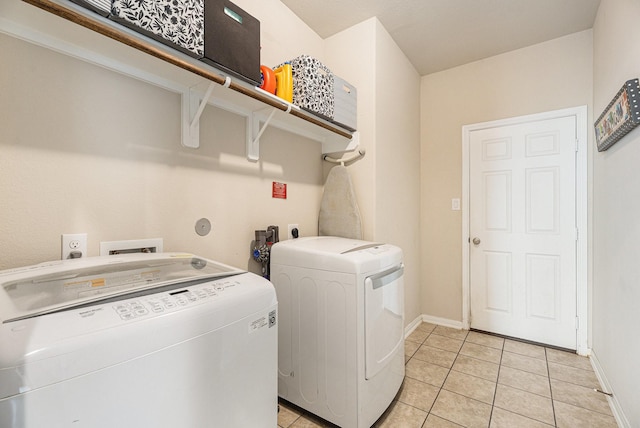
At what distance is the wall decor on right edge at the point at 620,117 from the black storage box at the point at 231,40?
1.84m

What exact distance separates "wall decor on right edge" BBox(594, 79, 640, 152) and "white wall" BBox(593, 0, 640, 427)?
5 cm

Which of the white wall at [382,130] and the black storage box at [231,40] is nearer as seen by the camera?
the black storage box at [231,40]

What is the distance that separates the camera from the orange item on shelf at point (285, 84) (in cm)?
166

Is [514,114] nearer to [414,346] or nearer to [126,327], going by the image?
[414,346]

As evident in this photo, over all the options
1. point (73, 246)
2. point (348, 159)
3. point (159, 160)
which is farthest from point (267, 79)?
point (73, 246)

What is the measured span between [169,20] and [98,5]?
0.22 metres

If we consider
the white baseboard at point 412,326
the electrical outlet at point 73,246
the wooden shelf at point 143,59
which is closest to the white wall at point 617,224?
the white baseboard at point 412,326

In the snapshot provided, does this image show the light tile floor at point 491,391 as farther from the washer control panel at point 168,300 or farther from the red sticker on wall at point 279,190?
the red sticker on wall at point 279,190

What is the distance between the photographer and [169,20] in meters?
1.05

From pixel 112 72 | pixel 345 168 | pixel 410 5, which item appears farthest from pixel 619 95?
pixel 112 72

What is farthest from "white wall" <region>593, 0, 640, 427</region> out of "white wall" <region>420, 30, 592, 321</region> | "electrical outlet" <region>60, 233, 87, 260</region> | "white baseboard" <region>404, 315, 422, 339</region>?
"electrical outlet" <region>60, 233, 87, 260</region>

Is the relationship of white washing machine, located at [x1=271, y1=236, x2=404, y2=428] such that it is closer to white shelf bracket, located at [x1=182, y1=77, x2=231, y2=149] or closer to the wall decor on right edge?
white shelf bracket, located at [x1=182, y1=77, x2=231, y2=149]

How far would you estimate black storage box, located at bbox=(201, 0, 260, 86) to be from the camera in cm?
117

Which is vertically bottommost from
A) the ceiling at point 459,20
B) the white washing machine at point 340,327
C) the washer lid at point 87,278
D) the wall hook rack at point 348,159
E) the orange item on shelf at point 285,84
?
the white washing machine at point 340,327
